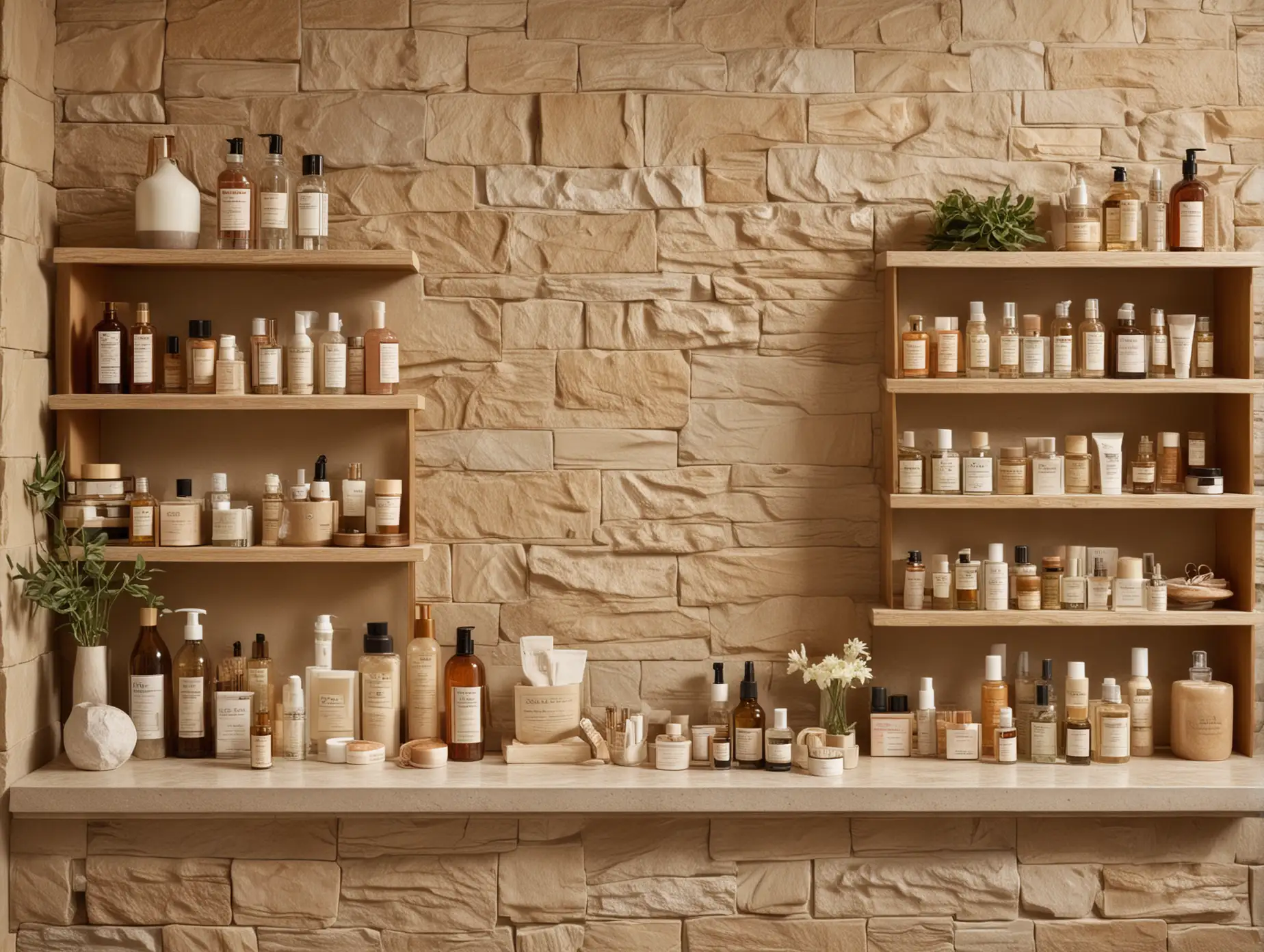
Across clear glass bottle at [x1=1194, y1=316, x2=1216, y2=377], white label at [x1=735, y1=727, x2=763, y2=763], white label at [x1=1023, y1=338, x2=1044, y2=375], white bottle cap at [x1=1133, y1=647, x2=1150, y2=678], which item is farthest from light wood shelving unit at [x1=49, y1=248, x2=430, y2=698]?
clear glass bottle at [x1=1194, y1=316, x2=1216, y2=377]

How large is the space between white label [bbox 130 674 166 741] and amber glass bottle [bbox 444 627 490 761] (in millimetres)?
550

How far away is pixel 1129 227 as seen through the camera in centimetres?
233

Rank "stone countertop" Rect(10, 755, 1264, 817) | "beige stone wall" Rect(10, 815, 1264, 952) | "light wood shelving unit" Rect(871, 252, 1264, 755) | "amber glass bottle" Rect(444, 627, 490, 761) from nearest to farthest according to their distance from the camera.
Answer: "stone countertop" Rect(10, 755, 1264, 817) < "beige stone wall" Rect(10, 815, 1264, 952) < "amber glass bottle" Rect(444, 627, 490, 761) < "light wood shelving unit" Rect(871, 252, 1264, 755)

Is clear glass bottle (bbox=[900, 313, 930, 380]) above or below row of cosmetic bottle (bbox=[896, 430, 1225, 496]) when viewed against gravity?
above

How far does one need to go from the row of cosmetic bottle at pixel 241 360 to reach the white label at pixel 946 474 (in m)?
1.05

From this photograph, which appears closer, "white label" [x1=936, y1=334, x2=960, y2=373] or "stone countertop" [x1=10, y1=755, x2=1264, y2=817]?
"stone countertop" [x1=10, y1=755, x2=1264, y2=817]

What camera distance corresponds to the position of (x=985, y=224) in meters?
2.30

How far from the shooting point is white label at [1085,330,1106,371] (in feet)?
7.63

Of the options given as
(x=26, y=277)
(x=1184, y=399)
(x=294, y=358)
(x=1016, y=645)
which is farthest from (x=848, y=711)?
(x=26, y=277)

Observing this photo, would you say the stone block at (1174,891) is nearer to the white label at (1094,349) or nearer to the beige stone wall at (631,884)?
the beige stone wall at (631,884)

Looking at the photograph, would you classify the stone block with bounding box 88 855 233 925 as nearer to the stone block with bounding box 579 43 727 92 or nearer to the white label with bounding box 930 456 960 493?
the white label with bounding box 930 456 960 493

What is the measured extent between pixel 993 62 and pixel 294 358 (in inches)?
58.7

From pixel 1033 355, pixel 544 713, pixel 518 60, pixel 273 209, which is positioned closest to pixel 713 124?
pixel 518 60

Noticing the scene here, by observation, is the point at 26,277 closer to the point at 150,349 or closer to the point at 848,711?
the point at 150,349
